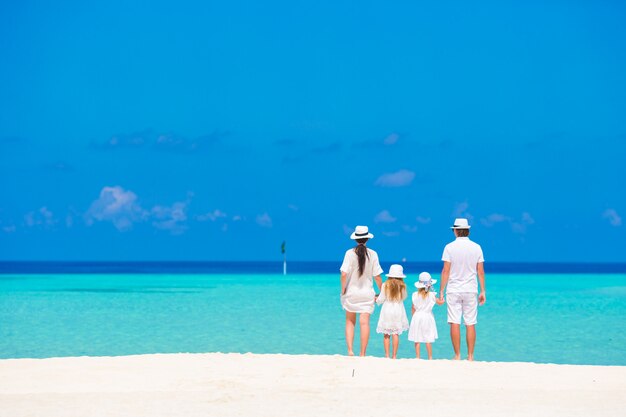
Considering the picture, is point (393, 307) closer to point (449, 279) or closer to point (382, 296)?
point (382, 296)

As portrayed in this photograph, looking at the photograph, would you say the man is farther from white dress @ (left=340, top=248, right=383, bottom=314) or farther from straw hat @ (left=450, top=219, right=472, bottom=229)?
white dress @ (left=340, top=248, right=383, bottom=314)

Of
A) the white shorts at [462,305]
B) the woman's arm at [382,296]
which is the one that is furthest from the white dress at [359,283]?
the white shorts at [462,305]

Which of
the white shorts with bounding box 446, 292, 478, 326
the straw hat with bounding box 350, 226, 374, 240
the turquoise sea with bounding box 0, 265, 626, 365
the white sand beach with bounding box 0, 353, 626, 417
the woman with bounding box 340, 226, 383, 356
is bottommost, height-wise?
the turquoise sea with bounding box 0, 265, 626, 365

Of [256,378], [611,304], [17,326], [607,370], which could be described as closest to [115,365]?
[256,378]

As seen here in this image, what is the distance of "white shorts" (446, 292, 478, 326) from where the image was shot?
11.2m

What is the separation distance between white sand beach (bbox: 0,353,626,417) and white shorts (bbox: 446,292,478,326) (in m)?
0.75

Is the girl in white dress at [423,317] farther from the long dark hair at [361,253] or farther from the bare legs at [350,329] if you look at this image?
the long dark hair at [361,253]

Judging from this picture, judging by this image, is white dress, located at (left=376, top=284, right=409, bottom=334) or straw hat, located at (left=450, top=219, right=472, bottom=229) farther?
white dress, located at (left=376, top=284, right=409, bottom=334)

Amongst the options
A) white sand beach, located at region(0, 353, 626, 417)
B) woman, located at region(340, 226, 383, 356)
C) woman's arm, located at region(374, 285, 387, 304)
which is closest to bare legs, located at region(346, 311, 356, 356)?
woman, located at region(340, 226, 383, 356)

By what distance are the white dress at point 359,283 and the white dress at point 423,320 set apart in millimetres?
1595

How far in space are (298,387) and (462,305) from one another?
3100mm

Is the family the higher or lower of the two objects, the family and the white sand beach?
the higher

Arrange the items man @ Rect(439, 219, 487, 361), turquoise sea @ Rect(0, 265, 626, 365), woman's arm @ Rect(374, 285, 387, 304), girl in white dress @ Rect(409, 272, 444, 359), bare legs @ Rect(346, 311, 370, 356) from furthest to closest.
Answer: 1. turquoise sea @ Rect(0, 265, 626, 365)
2. girl in white dress @ Rect(409, 272, 444, 359)
3. woman's arm @ Rect(374, 285, 387, 304)
4. bare legs @ Rect(346, 311, 370, 356)
5. man @ Rect(439, 219, 487, 361)

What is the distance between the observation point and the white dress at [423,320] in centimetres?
1263
